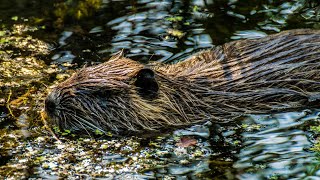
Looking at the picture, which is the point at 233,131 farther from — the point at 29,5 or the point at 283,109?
the point at 29,5

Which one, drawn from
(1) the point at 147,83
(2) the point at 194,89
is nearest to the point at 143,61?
(2) the point at 194,89

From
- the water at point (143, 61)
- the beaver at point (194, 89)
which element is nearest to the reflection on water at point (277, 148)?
the water at point (143, 61)

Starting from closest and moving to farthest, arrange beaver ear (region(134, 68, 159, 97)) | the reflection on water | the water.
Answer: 1. the reflection on water
2. the water
3. beaver ear (region(134, 68, 159, 97))

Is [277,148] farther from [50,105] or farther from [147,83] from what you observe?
[50,105]

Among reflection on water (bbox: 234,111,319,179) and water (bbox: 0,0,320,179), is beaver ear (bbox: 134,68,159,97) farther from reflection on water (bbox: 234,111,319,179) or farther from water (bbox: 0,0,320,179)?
reflection on water (bbox: 234,111,319,179)

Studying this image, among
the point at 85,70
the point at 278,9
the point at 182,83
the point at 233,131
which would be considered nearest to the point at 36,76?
the point at 85,70

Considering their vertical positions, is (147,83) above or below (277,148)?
above

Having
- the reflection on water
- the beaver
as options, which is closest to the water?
the reflection on water
